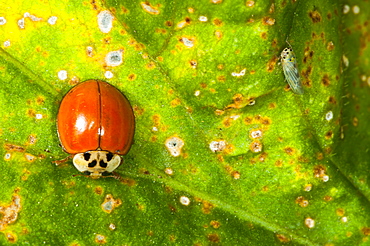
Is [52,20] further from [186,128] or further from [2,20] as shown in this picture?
[186,128]

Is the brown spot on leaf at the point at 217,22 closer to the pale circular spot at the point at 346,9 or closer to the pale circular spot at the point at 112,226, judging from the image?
the pale circular spot at the point at 346,9

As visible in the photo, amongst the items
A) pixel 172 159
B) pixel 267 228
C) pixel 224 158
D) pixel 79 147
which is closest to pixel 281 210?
pixel 267 228

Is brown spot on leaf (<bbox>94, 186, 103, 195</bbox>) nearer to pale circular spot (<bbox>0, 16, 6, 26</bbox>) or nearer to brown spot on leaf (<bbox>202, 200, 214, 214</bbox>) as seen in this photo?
brown spot on leaf (<bbox>202, 200, 214, 214</bbox>)

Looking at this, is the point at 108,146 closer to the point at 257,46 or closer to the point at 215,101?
the point at 215,101

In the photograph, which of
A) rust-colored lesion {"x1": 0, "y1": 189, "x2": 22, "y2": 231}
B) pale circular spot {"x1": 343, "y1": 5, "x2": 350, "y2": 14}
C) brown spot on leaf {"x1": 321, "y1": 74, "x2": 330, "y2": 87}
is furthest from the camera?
pale circular spot {"x1": 343, "y1": 5, "x2": 350, "y2": 14}

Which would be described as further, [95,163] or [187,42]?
[95,163]

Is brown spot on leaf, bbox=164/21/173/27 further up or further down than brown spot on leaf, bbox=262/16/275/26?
further down

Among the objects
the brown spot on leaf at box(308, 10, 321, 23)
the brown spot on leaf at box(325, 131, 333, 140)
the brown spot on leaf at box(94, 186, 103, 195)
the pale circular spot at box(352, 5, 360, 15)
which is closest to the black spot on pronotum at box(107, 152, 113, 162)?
the brown spot on leaf at box(94, 186, 103, 195)

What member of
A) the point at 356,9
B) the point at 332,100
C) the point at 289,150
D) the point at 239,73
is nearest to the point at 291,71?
the point at 239,73
